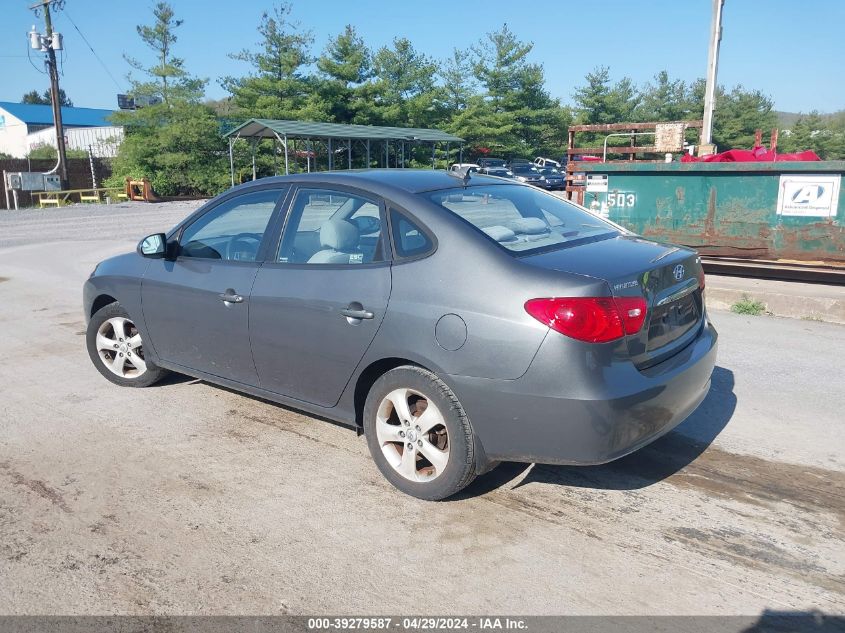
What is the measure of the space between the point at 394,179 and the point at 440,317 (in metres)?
1.09

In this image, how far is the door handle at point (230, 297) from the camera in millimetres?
4395

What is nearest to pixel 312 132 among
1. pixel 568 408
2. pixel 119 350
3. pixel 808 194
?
pixel 808 194

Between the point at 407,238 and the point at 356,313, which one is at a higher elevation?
the point at 407,238

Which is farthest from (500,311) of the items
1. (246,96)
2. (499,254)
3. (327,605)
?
(246,96)

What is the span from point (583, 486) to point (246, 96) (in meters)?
43.6

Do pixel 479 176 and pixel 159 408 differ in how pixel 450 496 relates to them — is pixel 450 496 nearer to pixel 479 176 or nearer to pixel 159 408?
pixel 479 176

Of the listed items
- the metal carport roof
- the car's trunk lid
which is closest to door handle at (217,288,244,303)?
the car's trunk lid

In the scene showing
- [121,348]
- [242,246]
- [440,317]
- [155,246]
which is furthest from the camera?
[121,348]

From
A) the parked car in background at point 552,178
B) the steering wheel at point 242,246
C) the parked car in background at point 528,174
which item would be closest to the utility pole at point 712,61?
the steering wheel at point 242,246

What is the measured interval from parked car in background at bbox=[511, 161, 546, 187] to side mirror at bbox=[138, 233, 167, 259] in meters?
34.4

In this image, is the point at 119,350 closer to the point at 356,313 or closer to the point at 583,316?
the point at 356,313

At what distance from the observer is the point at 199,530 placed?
3441mm

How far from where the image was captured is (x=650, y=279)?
351 cm

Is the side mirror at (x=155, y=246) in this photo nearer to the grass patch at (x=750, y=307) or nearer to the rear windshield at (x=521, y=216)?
the rear windshield at (x=521, y=216)
